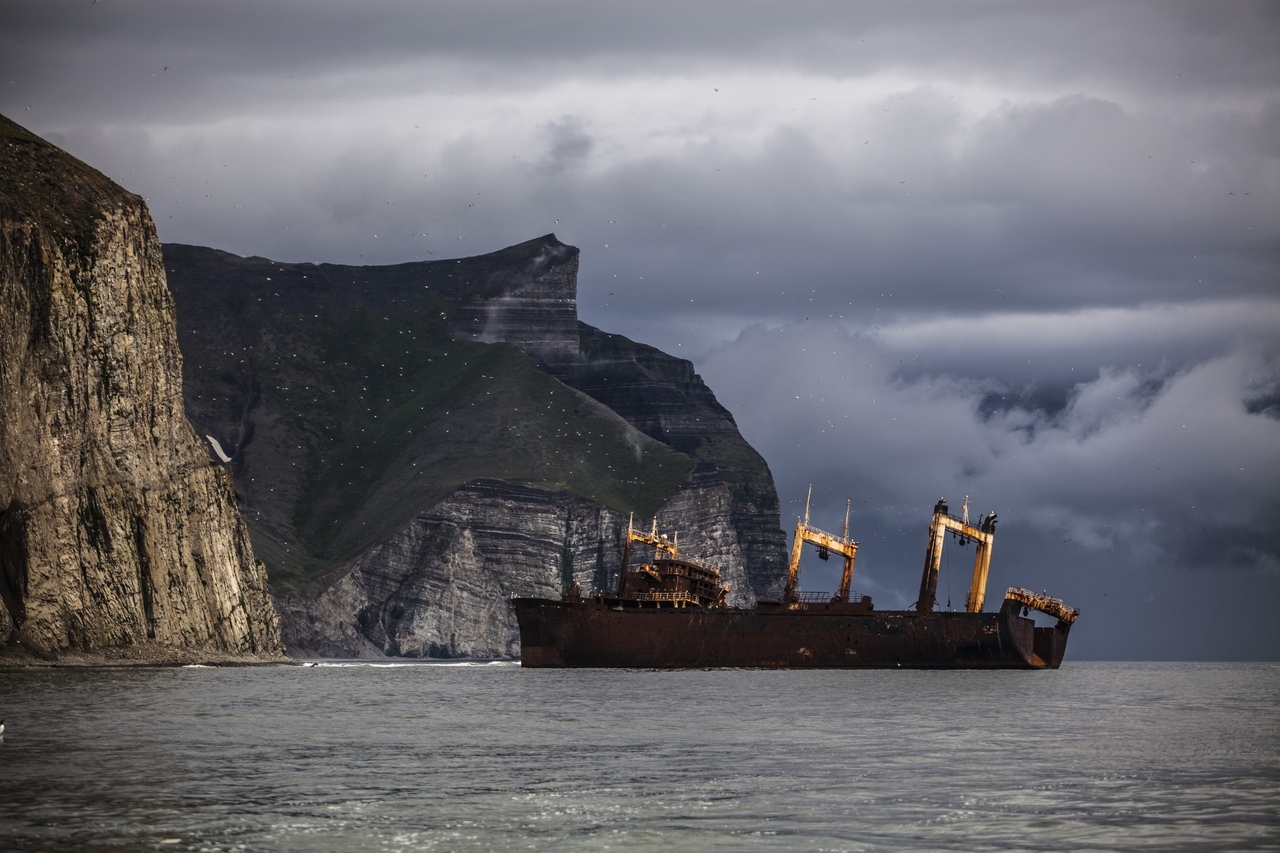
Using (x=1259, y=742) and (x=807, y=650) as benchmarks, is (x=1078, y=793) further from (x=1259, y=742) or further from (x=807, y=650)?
(x=807, y=650)

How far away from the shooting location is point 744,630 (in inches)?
4961

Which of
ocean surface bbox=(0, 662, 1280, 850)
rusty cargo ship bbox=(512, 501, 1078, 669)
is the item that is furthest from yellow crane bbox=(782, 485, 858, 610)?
ocean surface bbox=(0, 662, 1280, 850)

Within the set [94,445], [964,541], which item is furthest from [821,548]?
[94,445]

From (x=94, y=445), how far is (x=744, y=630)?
52766mm

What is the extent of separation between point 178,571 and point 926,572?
6340cm

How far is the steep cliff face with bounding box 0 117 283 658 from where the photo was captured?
101 meters

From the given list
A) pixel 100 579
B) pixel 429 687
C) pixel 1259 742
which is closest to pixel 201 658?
pixel 100 579

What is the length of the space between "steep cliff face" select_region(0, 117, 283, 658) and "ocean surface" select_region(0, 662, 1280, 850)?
23677 millimetres

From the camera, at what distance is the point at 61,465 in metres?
106

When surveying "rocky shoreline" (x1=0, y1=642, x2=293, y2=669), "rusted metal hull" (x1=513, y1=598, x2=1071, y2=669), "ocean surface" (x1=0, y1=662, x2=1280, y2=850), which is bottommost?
"rocky shoreline" (x1=0, y1=642, x2=293, y2=669)

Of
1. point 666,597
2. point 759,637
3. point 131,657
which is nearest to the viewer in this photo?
point 131,657

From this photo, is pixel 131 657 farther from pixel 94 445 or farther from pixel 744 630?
pixel 744 630

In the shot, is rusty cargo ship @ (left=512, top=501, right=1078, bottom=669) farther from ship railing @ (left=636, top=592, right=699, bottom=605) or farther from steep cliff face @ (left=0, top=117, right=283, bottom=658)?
steep cliff face @ (left=0, top=117, right=283, bottom=658)

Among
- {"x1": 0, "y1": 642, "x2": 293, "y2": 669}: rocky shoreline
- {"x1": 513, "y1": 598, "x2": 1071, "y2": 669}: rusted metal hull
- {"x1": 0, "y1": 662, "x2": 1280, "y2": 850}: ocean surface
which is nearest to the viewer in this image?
{"x1": 0, "y1": 662, "x2": 1280, "y2": 850}: ocean surface
